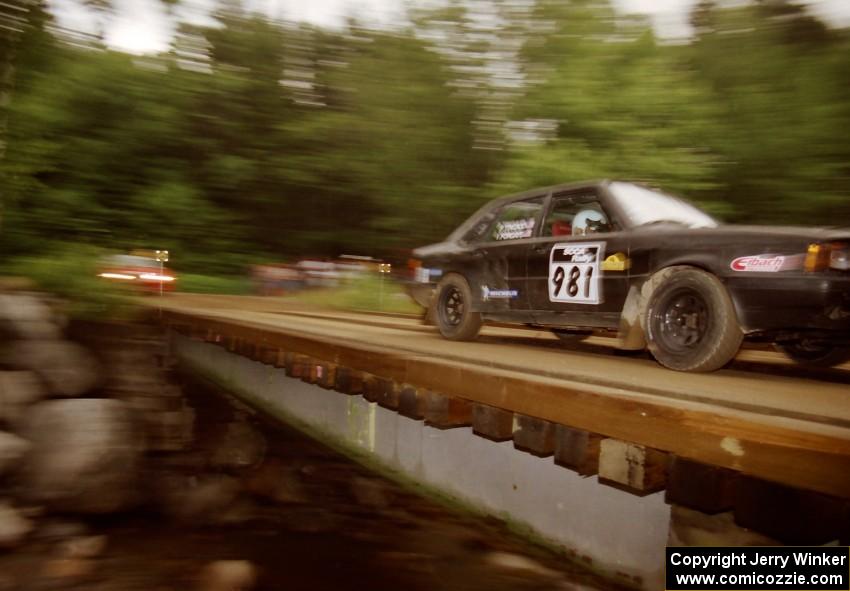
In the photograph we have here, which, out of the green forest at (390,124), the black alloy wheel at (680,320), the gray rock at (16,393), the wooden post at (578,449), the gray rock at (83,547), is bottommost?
the gray rock at (83,547)

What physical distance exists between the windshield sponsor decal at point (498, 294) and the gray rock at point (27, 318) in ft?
16.1

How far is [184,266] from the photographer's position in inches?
890

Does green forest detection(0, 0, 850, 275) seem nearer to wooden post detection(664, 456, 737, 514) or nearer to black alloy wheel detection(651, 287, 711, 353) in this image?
black alloy wheel detection(651, 287, 711, 353)

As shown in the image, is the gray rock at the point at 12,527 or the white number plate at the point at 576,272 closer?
the white number plate at the point at 576,272

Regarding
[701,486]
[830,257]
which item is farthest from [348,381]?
[830,257]

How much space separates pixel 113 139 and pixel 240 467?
1666 centimetres

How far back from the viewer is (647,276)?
14.6 ft

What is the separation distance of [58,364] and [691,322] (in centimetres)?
640

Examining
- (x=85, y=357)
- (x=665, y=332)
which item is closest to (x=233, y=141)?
(x=85, y=357)

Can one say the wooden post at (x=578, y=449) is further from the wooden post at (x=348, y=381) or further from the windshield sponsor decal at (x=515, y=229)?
the wooden post at (x=348, y=381)

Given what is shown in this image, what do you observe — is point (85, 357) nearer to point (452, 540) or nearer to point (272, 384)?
point (272, 384)

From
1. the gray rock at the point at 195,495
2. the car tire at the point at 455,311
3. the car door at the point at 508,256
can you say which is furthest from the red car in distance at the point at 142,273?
the car door at the point at 508,256

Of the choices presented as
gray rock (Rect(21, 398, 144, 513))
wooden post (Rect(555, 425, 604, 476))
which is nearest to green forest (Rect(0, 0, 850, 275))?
gray rock (Rect(21, 398, 144, 513))

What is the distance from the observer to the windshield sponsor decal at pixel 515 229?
18.6 feet
